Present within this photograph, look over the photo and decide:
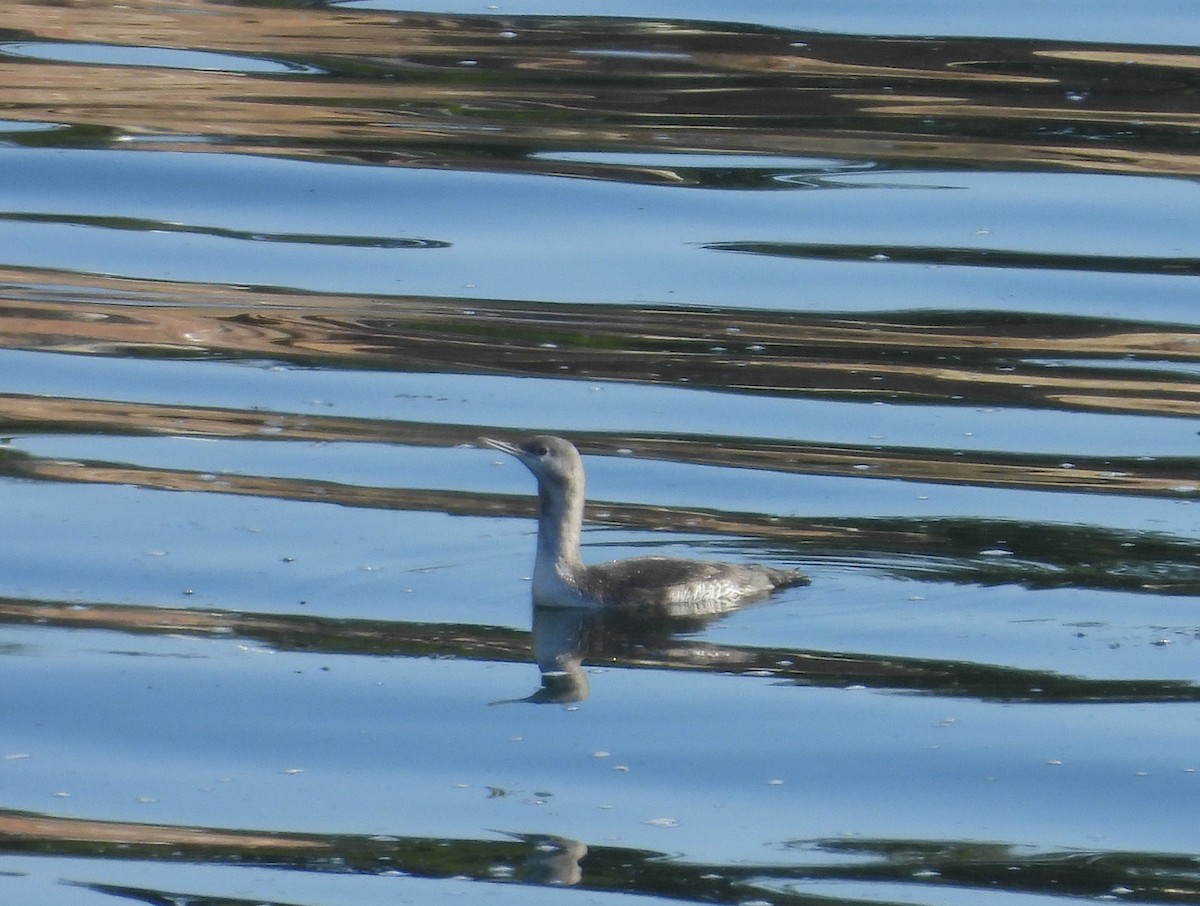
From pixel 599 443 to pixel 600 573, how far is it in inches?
69.6

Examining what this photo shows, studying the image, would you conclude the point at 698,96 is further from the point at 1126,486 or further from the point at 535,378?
the point at 1126,486

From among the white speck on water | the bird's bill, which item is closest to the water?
the white speck on water

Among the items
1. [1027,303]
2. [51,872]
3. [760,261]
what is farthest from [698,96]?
[51,872]

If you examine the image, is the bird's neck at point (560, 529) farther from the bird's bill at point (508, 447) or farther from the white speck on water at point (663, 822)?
the white speck on water at point (663, 822)

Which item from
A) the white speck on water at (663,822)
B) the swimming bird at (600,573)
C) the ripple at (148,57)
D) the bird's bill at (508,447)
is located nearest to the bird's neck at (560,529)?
A: the swimming bird at (600,573)

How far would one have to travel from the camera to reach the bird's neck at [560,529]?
8.59 m

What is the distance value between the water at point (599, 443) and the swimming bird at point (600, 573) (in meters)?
0.12

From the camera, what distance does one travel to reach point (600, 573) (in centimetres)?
863

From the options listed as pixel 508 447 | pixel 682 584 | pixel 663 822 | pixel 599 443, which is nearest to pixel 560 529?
pixel 508 447

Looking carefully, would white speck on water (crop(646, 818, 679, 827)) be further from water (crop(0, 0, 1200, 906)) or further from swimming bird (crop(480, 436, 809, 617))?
swimming bird (crop(480, 436, 809, 617))

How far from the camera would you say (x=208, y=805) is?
22.8ft

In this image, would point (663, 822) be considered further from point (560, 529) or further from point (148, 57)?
point (148, 57)

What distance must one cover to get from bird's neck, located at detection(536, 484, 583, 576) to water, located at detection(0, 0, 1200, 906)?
0.21 m

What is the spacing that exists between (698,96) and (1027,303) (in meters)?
4.04
